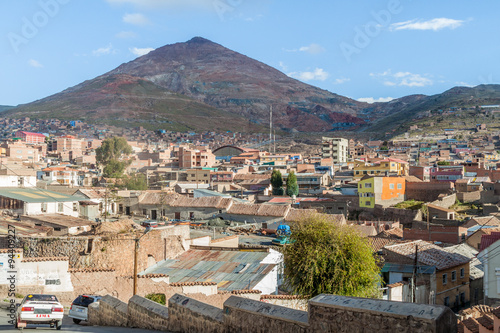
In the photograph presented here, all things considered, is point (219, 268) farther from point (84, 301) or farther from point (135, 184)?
point (135, 184)

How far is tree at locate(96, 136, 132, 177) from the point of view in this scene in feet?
234

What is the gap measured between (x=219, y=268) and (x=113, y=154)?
73855 millimetres

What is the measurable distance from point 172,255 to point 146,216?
18056mm

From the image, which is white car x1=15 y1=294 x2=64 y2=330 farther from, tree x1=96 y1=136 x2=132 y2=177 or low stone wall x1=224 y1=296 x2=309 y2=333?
tree x1=96 y1=136 x2=132 y2=177

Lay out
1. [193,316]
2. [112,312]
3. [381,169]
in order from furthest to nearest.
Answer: [381,169]
[112,312]
[193,316]

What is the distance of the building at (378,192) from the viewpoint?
42.1 m

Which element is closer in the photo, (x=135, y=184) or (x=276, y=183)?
(x=276, y=183)

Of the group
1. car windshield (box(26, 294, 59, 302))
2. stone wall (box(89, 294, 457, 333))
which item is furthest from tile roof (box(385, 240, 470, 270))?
car windshield (box(26, 294, 59, 302))

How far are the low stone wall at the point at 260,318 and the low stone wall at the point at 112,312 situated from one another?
3212 mm

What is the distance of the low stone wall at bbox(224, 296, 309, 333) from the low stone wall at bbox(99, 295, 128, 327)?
321 centimetres

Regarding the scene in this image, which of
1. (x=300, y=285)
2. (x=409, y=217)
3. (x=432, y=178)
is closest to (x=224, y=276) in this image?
(x=300, y=285)

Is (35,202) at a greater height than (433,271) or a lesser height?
greater

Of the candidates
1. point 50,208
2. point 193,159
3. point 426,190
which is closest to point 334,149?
point 193,159

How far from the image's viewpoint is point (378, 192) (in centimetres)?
4216
